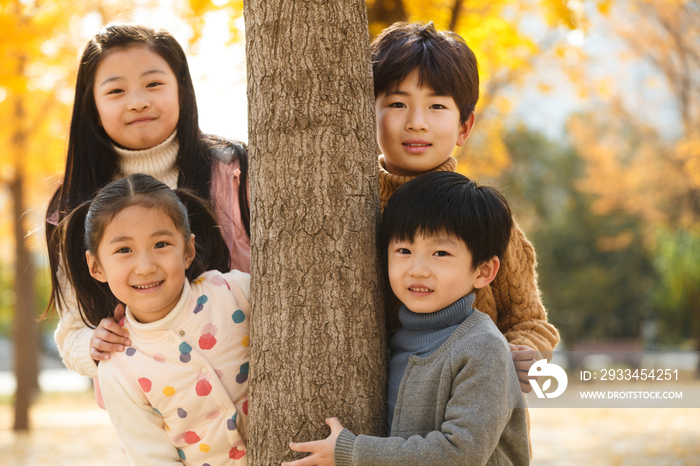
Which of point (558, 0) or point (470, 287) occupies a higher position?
point (558, 0)

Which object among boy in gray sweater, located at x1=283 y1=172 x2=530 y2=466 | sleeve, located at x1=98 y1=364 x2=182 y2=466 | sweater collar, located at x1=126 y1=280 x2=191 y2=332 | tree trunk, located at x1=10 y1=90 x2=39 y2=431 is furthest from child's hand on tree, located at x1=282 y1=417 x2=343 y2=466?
tree trunk, located at x1=10 y1=90 x2=39 y2=431

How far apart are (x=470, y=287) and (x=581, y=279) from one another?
20358 millimetres

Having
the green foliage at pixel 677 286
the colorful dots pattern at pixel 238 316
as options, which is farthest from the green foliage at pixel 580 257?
the colorful dots pattern at pixel 238 316

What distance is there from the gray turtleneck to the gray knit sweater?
0.04 m

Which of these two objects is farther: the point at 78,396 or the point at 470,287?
the point at 78,396

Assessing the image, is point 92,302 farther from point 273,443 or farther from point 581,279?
point 581,279

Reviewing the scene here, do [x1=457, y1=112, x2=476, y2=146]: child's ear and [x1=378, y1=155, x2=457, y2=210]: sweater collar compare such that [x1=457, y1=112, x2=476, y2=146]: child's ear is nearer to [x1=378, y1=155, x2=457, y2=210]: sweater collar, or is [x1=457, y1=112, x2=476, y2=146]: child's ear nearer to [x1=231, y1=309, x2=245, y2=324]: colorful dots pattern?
[x1=378, y1=155, x2=457, y2=210]: sweater collar

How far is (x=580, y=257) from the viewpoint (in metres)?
21.9

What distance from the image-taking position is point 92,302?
223cm

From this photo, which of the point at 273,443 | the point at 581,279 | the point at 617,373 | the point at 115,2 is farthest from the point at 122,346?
the point at 581,279

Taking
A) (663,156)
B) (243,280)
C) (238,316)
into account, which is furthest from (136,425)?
(663,156)

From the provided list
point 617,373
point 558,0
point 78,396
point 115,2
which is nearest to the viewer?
point 617,373

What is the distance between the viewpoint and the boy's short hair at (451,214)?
6.02ft

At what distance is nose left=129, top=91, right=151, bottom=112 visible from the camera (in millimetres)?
2301
